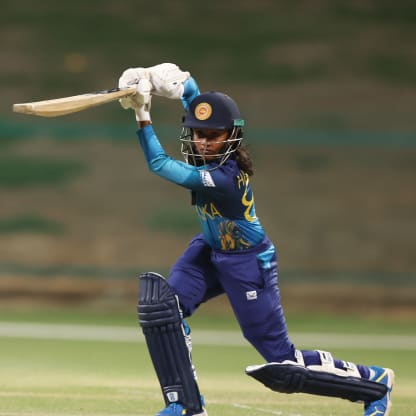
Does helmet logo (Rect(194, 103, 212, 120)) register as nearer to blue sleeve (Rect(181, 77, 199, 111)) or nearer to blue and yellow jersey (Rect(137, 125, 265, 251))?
blue and yellow jersey (Rect(137, 125, 265, 251))

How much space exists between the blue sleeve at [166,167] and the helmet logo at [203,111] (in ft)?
0.96

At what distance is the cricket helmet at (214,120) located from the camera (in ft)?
17.6

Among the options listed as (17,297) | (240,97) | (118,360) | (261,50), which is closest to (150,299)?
(118,360)

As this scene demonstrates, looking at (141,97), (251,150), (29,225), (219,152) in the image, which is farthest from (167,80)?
(29,225)

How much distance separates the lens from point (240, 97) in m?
14.6

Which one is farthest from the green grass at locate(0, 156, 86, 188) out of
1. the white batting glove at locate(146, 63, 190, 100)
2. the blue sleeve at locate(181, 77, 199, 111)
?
the white batting glove at locate(146, 63, 190, 100)

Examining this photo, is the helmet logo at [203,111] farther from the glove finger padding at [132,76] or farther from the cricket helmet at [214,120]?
the glove finger padding at [132,76]

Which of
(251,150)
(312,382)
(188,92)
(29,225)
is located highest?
(251,150)

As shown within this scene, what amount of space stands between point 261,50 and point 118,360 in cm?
810

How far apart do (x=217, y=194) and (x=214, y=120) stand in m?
0.37

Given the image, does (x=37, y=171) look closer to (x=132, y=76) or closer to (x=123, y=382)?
(x=123, y=382)

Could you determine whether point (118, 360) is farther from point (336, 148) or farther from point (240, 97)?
point (240, 97)

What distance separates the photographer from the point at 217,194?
527cm

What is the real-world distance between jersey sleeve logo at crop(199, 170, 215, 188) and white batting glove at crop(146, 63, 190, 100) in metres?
0.57
